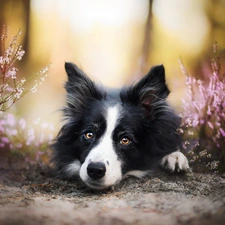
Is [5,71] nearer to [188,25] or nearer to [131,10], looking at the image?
[131,10]

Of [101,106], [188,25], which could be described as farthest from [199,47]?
[101,106]

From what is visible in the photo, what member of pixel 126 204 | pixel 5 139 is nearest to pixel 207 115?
pixel 126 204

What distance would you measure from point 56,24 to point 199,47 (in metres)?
1.26

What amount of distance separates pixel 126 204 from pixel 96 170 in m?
0.41

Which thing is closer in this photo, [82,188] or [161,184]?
[161,184]

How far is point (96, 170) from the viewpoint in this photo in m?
2.72

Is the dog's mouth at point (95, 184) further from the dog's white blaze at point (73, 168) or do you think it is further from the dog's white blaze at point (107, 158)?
the dog's white blaze at point (73, 168)

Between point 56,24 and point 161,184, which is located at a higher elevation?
point 56,24

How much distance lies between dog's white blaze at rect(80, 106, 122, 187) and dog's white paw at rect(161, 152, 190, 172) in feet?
1.45

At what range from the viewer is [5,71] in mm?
3164

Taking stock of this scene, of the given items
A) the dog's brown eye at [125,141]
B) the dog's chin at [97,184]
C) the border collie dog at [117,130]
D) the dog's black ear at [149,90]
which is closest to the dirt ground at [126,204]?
the dog's chin at [97,184]

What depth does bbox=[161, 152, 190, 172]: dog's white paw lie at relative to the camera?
10.1 feet

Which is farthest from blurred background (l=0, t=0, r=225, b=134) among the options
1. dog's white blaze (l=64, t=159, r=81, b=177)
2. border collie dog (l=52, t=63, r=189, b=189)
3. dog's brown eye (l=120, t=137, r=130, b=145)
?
dog's brown eye (l=120, t=137, r=130, b=145)

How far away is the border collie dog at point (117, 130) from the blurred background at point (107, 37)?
0.19 metres
